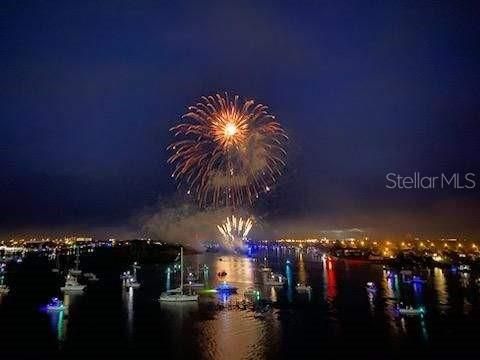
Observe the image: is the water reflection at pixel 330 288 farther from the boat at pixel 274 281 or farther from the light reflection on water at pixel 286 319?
the boat at pixel 274 281

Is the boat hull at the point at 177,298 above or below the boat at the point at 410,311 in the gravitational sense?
above

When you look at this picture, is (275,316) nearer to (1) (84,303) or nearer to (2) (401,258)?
(1) (84,303)

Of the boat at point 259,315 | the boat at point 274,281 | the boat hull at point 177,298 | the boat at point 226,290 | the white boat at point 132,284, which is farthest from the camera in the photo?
the white boat at point 132,284

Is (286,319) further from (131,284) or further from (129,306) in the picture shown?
(131,284)

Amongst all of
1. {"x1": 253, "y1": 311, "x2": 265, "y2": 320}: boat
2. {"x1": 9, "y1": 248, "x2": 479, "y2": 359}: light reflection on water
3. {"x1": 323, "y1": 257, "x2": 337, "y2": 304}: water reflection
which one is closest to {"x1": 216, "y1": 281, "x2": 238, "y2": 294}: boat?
{"x1": 9, "y1": 248, "x2": 479, "y2": 359}: light reflection on water

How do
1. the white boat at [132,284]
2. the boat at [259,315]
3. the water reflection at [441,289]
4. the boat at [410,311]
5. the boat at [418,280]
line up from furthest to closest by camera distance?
the boat at [418,280] < the white boat at [132,284] < the water reflection at [441,289] < the boat at [410,311] < the boat at [259,315]

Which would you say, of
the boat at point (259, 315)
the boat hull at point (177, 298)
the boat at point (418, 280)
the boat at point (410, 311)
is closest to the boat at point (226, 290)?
the boat hull at point (177, 298)

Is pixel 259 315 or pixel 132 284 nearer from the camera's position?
pixel 259 315

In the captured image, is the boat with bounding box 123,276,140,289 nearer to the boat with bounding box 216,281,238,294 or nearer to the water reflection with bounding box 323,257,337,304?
the boat with bounding box 216,281,238,294

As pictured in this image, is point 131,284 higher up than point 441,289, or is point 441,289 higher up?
point 131,284

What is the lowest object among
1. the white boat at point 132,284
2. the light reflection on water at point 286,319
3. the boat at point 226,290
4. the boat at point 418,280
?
the light reflection on water at point 286,319

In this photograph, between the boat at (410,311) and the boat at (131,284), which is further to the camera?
the boat at (131,284)

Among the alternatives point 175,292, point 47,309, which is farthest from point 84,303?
point 175,292

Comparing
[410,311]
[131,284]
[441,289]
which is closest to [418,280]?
[441,289]
